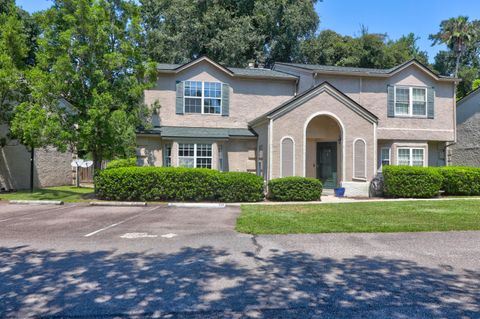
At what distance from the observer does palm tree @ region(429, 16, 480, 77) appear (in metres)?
49.3

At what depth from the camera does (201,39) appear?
110ft

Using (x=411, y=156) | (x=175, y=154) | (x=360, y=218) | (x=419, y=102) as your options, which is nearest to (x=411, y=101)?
(x=419, y=102)

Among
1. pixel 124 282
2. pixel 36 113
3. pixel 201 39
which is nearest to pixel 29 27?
pixel 201 39

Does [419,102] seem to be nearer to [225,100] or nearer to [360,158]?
[360,158]

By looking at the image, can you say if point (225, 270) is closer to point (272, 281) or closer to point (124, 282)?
point (272, 281)

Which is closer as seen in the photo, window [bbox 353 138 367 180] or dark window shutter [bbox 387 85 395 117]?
window [bbox 353 138 367 180]

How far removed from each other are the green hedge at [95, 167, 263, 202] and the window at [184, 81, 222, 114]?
6.03 metres

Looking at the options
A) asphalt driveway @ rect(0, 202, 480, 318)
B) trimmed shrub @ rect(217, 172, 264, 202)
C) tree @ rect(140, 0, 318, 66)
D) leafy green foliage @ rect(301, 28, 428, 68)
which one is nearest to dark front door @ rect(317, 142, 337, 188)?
trimmed shrub @ rect(217, 172, 264, 202)

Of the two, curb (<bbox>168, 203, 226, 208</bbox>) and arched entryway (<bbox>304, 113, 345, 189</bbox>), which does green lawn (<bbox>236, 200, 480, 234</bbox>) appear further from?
arched entryway (<bbox>304, 113, 345, 189</bbox>)

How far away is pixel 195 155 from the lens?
18.9 m

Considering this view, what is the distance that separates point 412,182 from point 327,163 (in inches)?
178

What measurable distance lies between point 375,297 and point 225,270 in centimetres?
218

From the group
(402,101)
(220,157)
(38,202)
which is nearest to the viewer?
(38,202)

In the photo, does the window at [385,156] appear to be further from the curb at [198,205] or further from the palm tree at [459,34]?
the palm tree at [459,34]
